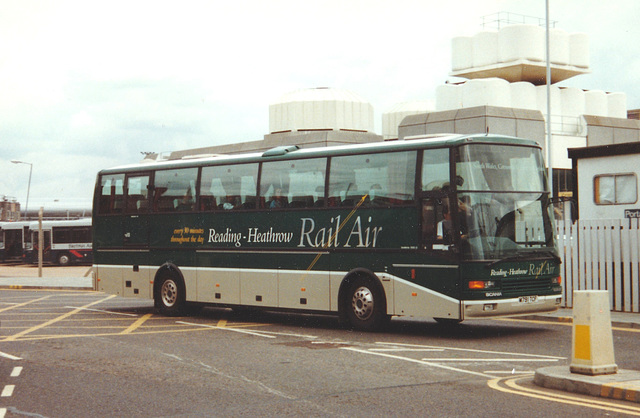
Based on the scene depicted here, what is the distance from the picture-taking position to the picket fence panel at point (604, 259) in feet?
56.9

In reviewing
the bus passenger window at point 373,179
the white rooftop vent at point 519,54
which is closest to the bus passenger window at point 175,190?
the bus passenger window at point 373,179

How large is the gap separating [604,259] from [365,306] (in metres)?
5.41

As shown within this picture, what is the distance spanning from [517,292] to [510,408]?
6.86 meters

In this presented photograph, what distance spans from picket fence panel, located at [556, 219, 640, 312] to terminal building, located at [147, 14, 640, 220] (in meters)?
32.5

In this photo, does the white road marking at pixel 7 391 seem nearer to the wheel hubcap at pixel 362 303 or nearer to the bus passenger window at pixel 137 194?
the wheel hubcap at pixel 362 303

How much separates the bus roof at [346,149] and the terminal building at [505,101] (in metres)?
31.6

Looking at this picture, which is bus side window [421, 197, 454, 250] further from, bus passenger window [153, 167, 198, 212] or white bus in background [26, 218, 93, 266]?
white bus in background [26, 218, 93, 266]

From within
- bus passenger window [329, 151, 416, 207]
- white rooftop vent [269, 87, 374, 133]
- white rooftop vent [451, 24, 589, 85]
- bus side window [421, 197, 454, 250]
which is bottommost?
bus side window [421, 197, 454, 250]

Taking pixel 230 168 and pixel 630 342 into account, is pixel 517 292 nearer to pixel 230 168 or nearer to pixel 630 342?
pixel 630 342

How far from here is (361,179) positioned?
52.6 feet

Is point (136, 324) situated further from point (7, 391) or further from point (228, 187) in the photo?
point (7, 391)

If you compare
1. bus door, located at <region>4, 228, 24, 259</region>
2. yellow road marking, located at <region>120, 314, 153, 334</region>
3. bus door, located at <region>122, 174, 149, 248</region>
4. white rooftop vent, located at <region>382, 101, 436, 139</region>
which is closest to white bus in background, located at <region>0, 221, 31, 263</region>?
bus door, located at <region>4, 228, 24, 259</region>

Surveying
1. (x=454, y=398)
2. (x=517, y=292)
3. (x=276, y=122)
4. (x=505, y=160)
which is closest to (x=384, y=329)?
(x=517, y=292)

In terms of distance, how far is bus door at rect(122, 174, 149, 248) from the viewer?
812 inches
